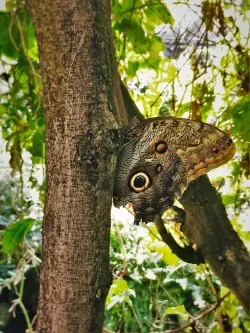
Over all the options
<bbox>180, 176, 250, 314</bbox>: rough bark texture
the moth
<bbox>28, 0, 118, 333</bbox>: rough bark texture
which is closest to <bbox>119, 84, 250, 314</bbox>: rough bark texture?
<bbox>180, 176, 250, 314</bbox>: rough bark texture

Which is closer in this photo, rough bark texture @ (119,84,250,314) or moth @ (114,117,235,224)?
moth @ (114,117,235,224)

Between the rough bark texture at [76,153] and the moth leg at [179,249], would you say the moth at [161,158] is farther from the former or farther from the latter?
the moth leg at [179,249]

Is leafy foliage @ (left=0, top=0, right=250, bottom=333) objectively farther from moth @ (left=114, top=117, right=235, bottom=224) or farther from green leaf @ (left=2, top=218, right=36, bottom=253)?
moth @ (left=114, top=117, right=235, bottom=224)

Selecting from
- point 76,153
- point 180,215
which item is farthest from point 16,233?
point 76,153

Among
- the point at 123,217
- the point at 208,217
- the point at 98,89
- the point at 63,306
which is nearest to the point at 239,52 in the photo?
the point at 208,217

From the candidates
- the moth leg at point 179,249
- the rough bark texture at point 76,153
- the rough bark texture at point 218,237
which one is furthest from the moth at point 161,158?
the moth leg at point 179,249

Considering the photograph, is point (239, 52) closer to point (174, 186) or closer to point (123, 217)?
point (123, 217)

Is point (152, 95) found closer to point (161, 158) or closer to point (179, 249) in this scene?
point (179, 249)
